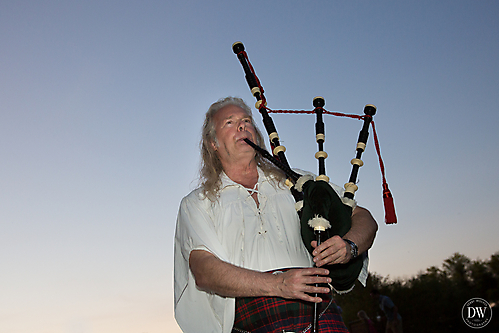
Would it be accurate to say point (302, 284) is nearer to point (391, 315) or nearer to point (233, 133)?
point (233, 133)

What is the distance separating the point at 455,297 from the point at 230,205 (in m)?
18.0

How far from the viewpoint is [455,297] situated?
16969 mm

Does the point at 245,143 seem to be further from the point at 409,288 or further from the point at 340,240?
the point at 409,288

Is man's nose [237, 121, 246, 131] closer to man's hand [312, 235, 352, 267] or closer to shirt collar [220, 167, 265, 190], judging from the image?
shirt collar [220, 167, 265, 190]

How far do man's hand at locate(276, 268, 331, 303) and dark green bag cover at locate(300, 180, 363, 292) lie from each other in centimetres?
15

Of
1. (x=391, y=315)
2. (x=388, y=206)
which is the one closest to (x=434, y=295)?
(x=391, y=315)

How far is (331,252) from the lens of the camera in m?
1.43

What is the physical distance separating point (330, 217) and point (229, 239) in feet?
1.52

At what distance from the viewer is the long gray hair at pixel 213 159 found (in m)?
2.03

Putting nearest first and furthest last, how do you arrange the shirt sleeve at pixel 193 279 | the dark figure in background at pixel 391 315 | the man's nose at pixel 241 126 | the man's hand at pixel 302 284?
1. the man's hand at pixel 302 284
2. the shirt sleeve at pixel 193 279
3. the man's nose at pixel 241 126
4. the dark figure in background at pixel 391 315

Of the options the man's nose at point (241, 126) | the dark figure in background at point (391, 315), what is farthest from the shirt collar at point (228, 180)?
the dark figure in background at point (391, 315)

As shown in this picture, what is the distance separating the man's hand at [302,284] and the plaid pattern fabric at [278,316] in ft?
0.71

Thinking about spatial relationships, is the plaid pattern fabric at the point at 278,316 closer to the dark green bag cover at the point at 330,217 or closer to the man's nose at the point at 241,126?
the dark green bag cover at the point at 330,217

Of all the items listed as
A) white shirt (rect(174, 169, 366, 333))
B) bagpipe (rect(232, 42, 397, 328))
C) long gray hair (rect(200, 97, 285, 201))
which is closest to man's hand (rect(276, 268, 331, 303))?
bagpipe (rect(232, 42, 397, 328))
